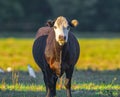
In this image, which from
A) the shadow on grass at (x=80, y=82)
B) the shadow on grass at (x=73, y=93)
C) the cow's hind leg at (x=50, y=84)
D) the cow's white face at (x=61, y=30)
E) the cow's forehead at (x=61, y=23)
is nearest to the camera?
the cow's white face at (x=61, y=30)

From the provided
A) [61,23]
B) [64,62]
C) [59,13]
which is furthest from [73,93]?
[59,13]

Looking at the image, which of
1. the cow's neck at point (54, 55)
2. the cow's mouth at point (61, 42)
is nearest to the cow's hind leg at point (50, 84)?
the cow's neck at point (54, 55)

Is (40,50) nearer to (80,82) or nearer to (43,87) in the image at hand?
(43,87)

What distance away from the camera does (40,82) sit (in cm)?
1939

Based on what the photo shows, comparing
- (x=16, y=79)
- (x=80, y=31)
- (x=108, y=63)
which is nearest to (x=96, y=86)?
(x=16, y=79)

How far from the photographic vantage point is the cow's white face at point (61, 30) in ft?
48.5

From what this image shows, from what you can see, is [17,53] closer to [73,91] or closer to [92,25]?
[73,91]

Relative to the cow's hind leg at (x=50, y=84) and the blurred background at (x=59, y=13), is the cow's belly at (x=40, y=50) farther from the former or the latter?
the blurred background at (x=59, y=13)

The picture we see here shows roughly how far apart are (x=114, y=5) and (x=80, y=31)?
202 inches

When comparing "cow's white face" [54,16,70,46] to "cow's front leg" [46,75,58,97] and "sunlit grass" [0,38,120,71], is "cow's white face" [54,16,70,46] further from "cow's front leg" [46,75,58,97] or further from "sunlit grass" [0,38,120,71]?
"sunlit grass" [0,38,120,71]

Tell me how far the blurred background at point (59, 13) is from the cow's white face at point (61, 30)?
59193 millimetres

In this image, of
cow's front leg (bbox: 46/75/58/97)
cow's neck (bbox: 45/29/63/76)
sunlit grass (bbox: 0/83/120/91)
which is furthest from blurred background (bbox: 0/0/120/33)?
cow's neck (bbox: 45/29/63/76)

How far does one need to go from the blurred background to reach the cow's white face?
59.2m

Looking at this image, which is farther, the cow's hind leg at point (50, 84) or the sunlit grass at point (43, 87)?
the sunlit grass at point (43, 87)
